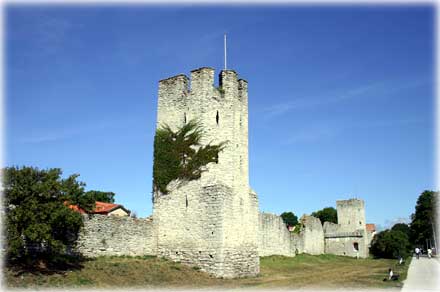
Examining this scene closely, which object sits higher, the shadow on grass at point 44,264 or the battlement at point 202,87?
the battlement at point 202,87

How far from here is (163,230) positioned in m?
23.5

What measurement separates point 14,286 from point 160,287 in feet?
17.0

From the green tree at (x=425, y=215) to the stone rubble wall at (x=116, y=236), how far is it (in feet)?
141

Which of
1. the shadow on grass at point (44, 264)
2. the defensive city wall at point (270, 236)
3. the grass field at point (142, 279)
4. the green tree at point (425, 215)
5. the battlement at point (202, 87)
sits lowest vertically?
the grass field at point (142, 279)

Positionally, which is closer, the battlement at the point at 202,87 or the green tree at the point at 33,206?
the green tree at the point at 33,206

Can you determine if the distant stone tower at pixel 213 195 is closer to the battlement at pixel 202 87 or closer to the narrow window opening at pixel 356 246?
the battlement at pixel 202 87

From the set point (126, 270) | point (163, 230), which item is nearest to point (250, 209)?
point (163, 230)

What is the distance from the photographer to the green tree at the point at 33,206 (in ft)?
50.6

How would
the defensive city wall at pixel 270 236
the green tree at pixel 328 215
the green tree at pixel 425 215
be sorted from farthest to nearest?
the green tree at pixel 328 215 < the green tree at pixel 425 215 < the defensive city wall at pixel 270 236

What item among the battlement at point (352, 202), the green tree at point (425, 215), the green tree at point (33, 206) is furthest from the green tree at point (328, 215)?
the green tree at point (33, 206)

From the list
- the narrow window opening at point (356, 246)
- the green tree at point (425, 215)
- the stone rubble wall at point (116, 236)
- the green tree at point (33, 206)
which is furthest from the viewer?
the green tree at point (425, 215)

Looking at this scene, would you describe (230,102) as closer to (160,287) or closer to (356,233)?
(160,287)

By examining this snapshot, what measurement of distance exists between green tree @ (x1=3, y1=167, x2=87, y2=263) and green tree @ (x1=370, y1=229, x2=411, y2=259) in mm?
36892

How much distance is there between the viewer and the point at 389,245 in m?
46.5
